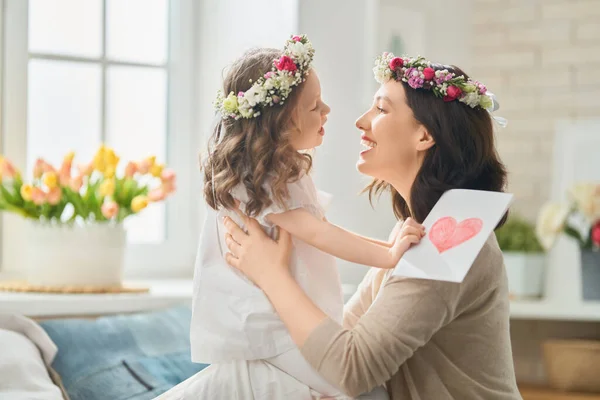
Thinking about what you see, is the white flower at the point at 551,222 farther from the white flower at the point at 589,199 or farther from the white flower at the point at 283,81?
the white flower at the point at 283,81

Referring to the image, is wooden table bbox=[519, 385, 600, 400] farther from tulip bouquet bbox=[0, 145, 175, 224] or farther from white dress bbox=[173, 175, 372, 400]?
white dress bbox=[173, 175, 372, 400]

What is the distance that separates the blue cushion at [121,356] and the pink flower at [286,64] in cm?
93

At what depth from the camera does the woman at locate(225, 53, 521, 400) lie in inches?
69.8

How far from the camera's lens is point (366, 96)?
10.4 ft

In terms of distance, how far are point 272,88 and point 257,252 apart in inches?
13.9

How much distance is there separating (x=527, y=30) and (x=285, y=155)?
2.34 m

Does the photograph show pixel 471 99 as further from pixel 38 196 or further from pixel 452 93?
pixel 38 196

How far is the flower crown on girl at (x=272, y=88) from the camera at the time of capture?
6.26 ft

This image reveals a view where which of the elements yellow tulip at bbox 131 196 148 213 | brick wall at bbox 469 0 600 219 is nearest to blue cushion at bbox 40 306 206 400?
yellow tulip at bbox 131 196 148 213

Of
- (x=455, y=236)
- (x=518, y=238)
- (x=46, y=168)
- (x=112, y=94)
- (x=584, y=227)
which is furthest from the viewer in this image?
(x=518, y=238)

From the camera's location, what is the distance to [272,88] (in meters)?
1.92

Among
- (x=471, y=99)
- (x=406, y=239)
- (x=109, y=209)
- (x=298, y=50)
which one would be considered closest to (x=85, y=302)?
(x=109, y=209)

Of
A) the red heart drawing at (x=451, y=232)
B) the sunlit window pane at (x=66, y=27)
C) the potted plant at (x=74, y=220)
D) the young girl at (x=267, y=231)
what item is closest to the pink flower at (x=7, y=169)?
the potted plant at (x=74, y=220)

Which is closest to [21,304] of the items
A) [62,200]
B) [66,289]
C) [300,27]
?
[66,289]
